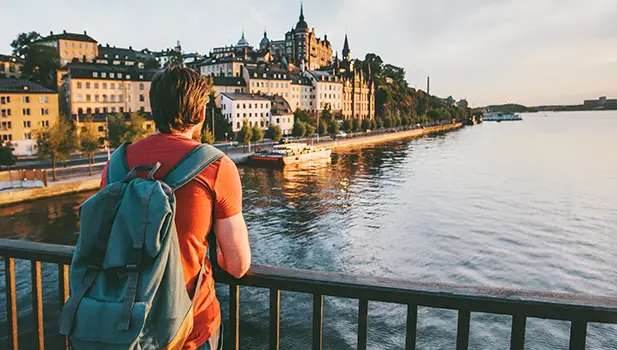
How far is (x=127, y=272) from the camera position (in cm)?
184

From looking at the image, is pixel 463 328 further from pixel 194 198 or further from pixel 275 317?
pixel 194 198

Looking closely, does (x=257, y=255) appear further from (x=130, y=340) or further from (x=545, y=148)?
(x=545, y=148)

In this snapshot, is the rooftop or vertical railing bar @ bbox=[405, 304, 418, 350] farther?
the rooftop

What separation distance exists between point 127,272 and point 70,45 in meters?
103

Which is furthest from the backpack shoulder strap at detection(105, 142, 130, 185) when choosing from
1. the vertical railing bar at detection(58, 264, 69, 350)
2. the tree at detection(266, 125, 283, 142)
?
the tree at detection(266, 125, 283, 142)

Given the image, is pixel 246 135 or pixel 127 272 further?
pixel 246 135

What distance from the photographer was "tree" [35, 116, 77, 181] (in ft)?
127

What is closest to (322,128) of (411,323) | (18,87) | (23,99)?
(23,99)

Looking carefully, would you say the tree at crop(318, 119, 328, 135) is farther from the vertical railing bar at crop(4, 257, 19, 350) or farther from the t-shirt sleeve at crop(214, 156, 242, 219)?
the t-shirt sleeve at crop(214, 156, 242, 219)

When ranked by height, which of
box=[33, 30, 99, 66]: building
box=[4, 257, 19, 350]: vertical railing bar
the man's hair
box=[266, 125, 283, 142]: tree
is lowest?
box=[266, 125, 283, 142]: tree

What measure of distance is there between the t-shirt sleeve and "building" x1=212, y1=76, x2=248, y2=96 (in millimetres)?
84190

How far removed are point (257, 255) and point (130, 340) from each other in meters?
19.9

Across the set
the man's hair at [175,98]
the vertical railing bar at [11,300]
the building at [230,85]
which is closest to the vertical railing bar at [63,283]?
the vertical railing bar at [11,300]

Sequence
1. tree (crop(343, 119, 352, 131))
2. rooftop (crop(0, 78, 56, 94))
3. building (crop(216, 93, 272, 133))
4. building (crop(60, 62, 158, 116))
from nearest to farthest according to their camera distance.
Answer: rooftop (crop(0, 78, 56, 94))
building (crop(60, 62, 158, 116))
building (crop(216, 93, 272, 133))
tree (crop(343, 119, 352, 131))
